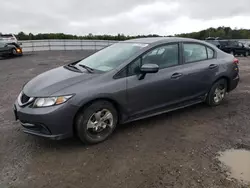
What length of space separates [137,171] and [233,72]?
11.1 ft

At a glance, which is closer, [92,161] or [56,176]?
[56,176]

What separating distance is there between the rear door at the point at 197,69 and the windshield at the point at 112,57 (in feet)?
3.06

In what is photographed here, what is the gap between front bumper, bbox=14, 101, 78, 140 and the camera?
298 centimetres

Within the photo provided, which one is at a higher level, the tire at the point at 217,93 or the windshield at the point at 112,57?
the windshield at the point at 112,57

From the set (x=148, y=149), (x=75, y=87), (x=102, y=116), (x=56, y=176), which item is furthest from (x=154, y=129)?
(x=56, y=176)

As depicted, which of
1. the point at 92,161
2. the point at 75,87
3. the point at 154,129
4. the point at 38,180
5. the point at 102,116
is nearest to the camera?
the point at 38,180

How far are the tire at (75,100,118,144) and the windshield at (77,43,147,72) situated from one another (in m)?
0.61

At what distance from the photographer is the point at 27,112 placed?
121 inches

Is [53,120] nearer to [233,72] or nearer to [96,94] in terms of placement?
[96,94]

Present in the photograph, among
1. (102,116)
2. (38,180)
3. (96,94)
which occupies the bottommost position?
(38,180)

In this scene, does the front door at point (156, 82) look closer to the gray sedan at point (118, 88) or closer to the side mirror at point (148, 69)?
the gray sedan at point (118, 88)

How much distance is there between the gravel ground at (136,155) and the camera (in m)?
2.57

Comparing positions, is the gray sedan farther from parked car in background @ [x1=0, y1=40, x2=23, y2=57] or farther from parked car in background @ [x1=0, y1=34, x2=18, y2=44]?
parked car in background @ [x1=0, y1=34, x2=18, y2=44]

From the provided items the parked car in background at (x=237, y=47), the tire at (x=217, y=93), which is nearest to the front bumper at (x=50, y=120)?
the tire at (x=217, y=93)
